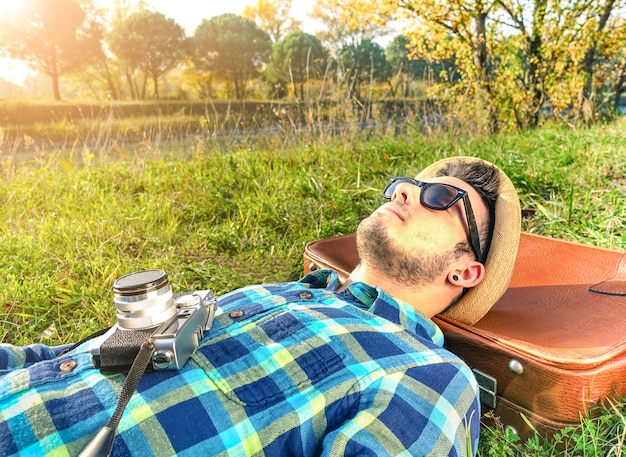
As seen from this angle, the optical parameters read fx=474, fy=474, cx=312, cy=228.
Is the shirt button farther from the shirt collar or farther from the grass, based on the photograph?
the grass

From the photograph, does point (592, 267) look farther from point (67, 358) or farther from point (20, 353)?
point (20, 353)

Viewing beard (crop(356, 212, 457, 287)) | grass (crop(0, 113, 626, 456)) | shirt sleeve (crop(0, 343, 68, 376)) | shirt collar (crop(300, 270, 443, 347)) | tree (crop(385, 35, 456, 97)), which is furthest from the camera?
tree (crop(385, 35, 456, 97))

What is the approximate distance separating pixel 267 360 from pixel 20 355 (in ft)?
2.67

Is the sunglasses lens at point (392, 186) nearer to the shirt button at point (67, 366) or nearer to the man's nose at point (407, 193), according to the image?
the man's nose at point (407, 193)

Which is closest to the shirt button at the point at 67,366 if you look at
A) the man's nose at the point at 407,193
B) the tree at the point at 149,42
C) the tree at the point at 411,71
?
the man's nose at the point at 407,193

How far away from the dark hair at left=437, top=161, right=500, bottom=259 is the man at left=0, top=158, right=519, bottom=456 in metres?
0.23

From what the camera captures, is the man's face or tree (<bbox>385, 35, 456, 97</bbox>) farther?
tree (<bbox>385, 35, 456, 97</bbox>)

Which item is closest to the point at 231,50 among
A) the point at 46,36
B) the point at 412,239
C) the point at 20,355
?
the point at 46,36

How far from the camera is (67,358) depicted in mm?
1265

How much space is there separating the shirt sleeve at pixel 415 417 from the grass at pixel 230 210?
1.18ft

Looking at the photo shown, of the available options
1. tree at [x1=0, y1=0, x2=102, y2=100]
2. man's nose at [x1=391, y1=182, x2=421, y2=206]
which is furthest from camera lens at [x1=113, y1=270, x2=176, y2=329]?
tree at [x1=0, y1=0, x2=102, y2=100]

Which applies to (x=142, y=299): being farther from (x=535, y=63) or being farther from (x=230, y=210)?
(x=535, y=63)

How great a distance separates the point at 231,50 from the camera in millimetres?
46250

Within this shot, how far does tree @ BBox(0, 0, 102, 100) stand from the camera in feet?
124
